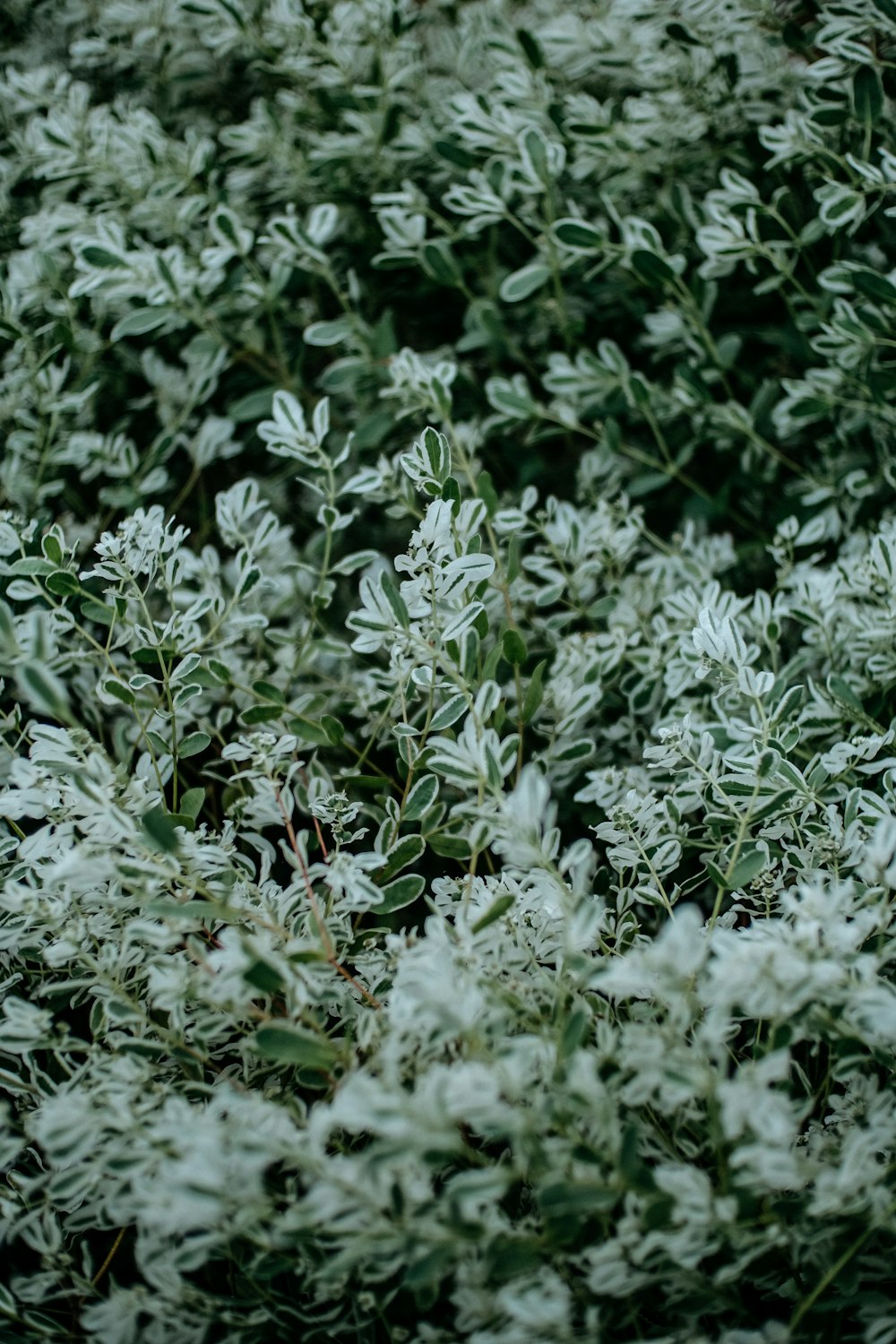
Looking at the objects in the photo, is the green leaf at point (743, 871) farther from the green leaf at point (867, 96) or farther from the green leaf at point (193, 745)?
the green leaf at point (867, 96)

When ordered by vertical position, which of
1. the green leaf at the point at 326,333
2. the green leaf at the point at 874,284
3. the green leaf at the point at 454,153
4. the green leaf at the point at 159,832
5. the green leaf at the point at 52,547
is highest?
the green leaf at the point at 454,153

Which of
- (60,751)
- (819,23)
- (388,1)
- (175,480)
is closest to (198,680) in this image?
(60,751)

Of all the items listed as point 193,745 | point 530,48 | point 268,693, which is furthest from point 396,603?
point 530,48

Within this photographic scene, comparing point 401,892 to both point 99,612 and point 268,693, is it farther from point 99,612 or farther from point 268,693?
point 99,612

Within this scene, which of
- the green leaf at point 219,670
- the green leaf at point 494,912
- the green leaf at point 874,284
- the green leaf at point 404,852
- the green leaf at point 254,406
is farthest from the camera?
the green leaf at point 254,406

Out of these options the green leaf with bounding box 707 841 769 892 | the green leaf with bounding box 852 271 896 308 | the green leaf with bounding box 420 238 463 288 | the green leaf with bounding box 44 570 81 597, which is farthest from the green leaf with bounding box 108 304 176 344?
the green leaf with bounding box 707 841 769 892

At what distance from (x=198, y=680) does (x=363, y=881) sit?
1.53ft

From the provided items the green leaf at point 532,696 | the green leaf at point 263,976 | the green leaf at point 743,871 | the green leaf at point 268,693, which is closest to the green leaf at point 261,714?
the green leaf at point 268,693

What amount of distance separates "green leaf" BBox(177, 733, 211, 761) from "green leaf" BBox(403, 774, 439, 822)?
10.7 inches

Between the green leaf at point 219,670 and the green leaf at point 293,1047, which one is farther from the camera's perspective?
the green leaf at point 219,670

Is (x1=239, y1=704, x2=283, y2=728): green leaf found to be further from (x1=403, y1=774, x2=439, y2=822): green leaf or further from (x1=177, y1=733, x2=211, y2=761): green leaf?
(x1=403, y1=774, x2=439, y2=822): green leaf

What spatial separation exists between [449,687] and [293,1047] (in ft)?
1.47

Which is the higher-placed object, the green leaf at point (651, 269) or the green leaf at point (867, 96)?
the green leaf at point (867, 96)

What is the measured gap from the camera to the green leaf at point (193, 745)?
3.93 ft
